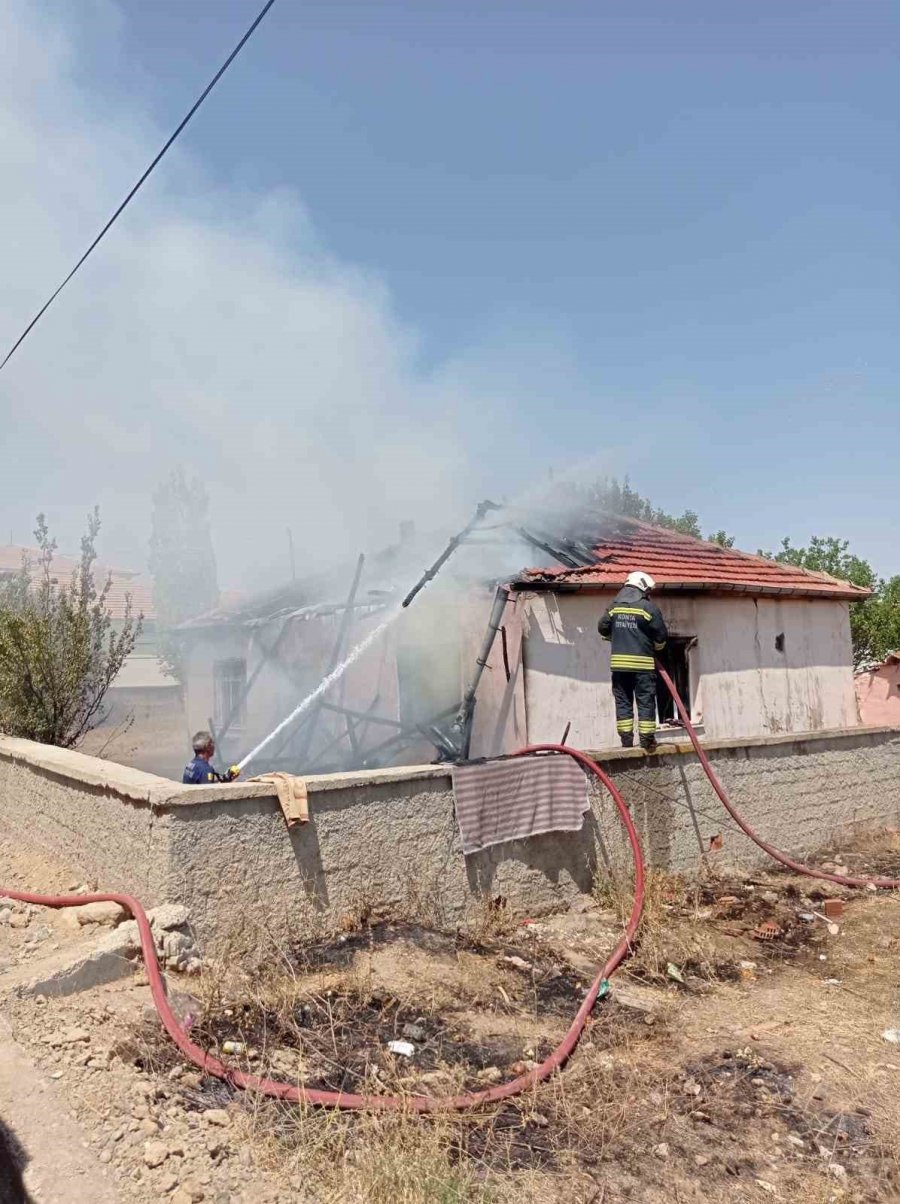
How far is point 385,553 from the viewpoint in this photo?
12.7 m

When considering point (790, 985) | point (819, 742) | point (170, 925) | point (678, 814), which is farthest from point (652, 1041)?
point (819, 742)

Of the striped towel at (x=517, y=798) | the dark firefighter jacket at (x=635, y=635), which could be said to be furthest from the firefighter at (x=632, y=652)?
the striped towel at (x=517, y=798)

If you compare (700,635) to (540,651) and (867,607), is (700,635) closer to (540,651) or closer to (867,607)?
(540,651)

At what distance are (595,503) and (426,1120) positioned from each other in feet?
37.5

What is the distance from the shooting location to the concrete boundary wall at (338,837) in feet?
16.1

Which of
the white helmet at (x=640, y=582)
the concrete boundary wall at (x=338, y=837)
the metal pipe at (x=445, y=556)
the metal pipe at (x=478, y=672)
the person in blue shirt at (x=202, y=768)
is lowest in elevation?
the concrete boundary wall at (x=338, y=837)

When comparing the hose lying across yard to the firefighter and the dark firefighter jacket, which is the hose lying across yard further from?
the dark firefighter jacket

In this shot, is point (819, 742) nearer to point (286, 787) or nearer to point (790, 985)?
point (790, 985)

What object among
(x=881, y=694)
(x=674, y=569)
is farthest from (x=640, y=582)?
(x=881, y=694)

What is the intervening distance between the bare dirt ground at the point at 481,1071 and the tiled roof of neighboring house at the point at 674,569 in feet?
16.1

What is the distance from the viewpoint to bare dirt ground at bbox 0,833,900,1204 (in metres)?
3.08

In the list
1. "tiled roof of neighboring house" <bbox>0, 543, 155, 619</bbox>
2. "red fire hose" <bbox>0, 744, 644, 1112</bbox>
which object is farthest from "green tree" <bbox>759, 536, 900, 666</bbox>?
"tiled roof of neighboring house" <bbox>0, 543, 155, 619</bbox>

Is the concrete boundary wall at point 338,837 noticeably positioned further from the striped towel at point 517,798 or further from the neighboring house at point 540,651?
the neighboring house at point 540,651

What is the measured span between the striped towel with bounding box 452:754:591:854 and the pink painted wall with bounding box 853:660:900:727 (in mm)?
13621
